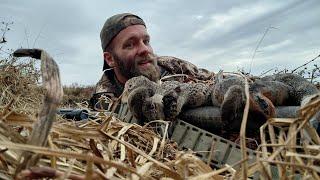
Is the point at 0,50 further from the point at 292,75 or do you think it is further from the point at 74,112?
the point at 292,75

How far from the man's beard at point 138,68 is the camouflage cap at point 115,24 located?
1.14 feet

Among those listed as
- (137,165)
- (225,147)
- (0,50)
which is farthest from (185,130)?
(0,50)

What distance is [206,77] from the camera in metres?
4.37

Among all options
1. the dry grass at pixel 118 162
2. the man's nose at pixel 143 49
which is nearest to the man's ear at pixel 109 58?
the man's nose at pixel 143 49

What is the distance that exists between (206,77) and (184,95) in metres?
2.00

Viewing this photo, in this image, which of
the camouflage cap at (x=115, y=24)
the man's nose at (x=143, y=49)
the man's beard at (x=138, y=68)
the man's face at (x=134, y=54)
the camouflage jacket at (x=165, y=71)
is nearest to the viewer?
the man's beard at (x=138, y=68)

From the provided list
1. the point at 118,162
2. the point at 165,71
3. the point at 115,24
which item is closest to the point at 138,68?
the point at 165,71

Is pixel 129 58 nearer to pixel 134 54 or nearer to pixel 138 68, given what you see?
pixel 134 54

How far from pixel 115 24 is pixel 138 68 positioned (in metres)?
0.99

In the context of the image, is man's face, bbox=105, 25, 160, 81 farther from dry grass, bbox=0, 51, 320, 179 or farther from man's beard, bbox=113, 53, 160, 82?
dry grass, bbox=0, 51, 320, 179

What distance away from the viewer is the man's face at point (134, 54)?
4535mm

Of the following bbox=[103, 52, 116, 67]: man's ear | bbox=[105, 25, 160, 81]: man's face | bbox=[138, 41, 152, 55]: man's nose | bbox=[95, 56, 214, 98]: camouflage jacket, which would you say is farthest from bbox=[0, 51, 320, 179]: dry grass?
bbox=[103, 52, 116, 67]: man's ear

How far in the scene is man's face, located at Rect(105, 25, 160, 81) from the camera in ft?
14.9

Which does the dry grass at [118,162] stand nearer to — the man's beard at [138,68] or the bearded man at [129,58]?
the man's beard at [138,68]
